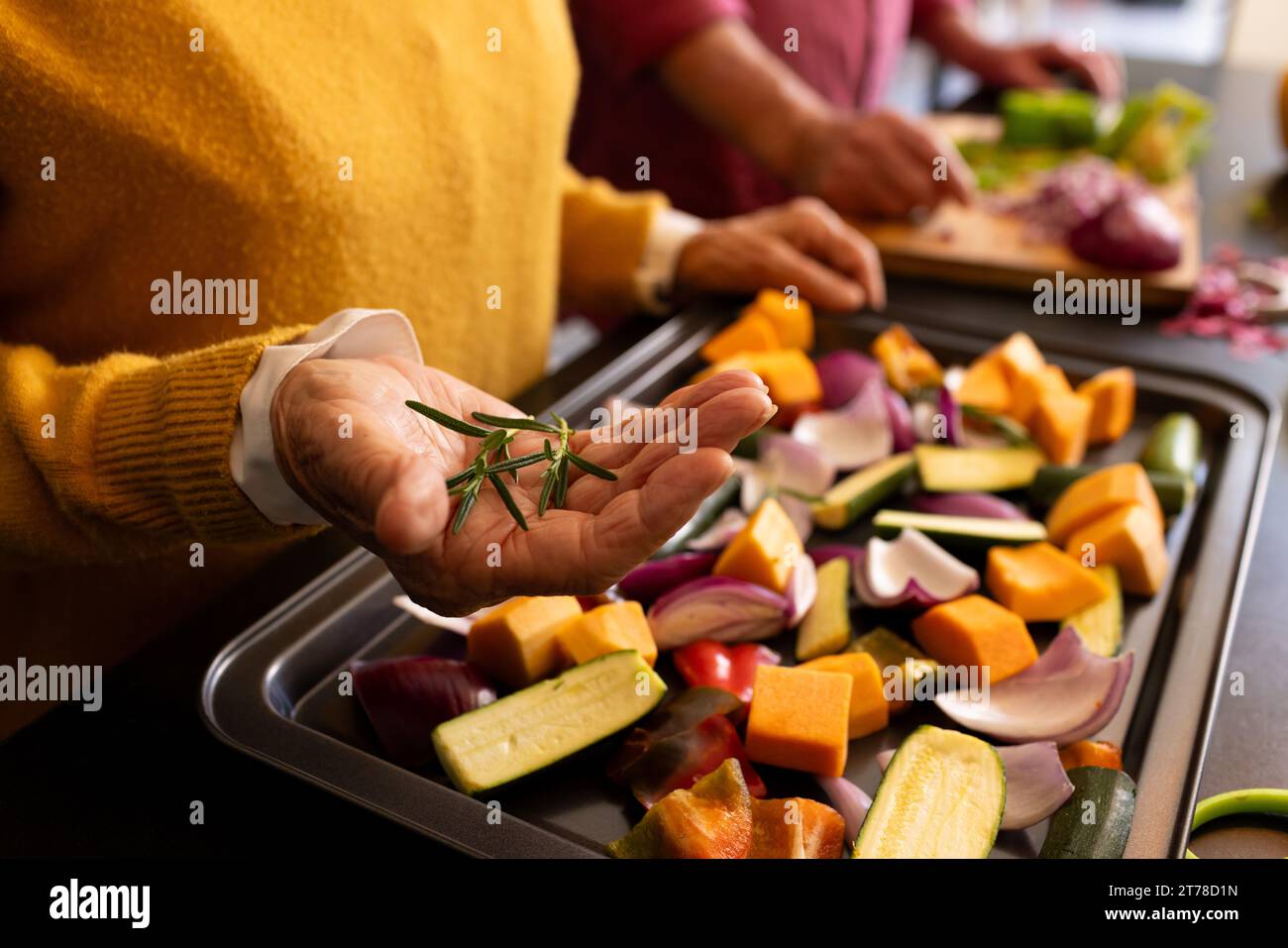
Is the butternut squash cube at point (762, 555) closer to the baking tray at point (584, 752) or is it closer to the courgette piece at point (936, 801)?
the baking tray at point (584, 752)

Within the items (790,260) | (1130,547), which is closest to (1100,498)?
(1130,547)

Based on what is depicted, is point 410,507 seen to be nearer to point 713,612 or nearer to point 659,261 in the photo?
point 713,612

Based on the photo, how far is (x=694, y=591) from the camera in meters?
1.01

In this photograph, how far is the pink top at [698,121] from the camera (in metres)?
2.02

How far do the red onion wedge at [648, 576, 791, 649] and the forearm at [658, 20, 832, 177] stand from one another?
1108 mm

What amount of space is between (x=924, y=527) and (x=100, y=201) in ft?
2.73

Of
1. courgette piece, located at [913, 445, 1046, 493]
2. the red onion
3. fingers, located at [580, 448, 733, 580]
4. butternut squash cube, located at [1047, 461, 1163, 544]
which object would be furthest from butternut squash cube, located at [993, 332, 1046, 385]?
fingers, located at [580, 448, 733, 580]

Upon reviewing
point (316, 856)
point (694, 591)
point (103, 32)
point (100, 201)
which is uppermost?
point (103, 32)

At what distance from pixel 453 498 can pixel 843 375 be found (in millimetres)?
771

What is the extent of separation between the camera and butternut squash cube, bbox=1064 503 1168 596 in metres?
1.08

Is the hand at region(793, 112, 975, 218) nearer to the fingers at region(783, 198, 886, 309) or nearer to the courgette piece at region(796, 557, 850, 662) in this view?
the fingers at region(783, 198, 886, 309)

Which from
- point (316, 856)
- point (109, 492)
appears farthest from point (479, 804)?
point (109, 492)

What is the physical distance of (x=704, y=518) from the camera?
1165 mm
